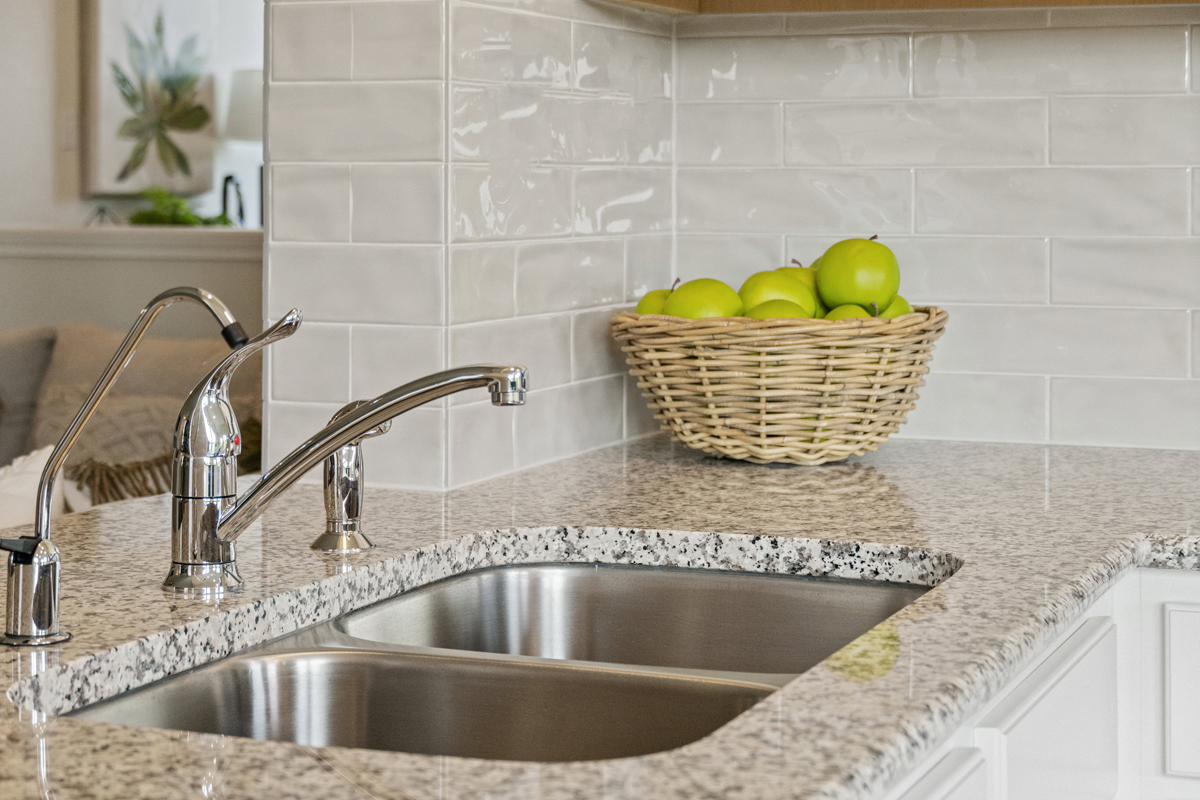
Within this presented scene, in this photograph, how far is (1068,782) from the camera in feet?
3.78

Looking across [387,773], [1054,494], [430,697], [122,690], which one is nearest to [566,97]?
[1054,494]

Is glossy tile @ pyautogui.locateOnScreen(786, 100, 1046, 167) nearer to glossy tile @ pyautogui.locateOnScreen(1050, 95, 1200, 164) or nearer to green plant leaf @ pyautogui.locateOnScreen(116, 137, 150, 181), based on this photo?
glossy tile @ pyautogui.locateOnScreen(1050, 95, 1200, 164)

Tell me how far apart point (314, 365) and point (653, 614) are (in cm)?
49

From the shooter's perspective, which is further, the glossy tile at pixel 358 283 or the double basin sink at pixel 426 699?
the glossy tile at pixel 358 283

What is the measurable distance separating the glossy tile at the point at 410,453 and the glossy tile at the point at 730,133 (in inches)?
28.0

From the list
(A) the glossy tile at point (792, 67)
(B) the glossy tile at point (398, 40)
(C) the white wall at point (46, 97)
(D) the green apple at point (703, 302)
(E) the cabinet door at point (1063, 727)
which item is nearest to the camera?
(E) the cabinet door at point (1063, 727)

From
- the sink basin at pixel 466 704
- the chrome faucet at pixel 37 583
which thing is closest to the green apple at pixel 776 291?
the sink basin at pixel 466 704

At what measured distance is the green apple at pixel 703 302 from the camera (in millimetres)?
1751

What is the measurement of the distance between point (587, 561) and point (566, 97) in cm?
65

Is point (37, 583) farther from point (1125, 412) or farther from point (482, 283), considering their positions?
point (1125, 412)

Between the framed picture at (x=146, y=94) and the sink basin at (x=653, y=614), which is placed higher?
the framed picture at (x=146, y=94)

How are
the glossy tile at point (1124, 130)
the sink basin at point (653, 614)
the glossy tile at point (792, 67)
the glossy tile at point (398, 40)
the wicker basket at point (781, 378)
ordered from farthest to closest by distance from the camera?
the glossy tile at point (792, 67)
the glossy tile at point (1124, 130)
the wicker basket at point (781, 378)
the glossy tile at point (398, 40)
the sink basin at point (653, 614)

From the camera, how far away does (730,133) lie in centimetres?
207

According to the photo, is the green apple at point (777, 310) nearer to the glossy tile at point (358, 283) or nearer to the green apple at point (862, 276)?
the green apple at point (862, 276)
